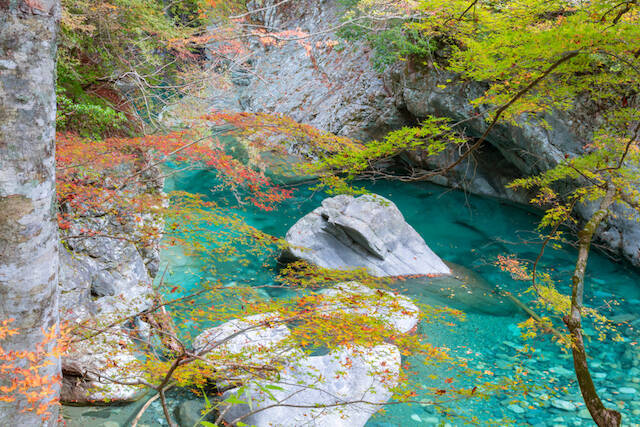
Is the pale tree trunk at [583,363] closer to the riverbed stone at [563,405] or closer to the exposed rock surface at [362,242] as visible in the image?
the riverbed stone at [563,405]

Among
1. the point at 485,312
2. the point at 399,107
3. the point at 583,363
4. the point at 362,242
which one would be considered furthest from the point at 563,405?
the point at 399,107

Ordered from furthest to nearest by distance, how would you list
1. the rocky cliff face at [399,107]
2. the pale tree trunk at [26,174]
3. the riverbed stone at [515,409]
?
the rocky cliff face at [399,107] → the riverbed stone at [515,409] → the pale tree trunk at [26,174]

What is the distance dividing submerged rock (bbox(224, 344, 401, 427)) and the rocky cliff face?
3136 millimetres

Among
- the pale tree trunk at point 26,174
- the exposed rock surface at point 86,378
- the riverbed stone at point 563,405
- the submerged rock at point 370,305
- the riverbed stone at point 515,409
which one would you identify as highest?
the pale tree trunk at point 26,174

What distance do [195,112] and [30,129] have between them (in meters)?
8.57

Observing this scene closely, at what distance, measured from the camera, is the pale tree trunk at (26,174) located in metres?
1.59

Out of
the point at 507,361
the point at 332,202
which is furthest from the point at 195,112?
the point at 507,361

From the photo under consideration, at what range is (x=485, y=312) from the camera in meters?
7.12

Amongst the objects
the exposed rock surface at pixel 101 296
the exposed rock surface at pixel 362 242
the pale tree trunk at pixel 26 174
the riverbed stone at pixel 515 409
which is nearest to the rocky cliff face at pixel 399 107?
the exposed rock surface at pixel 362 242

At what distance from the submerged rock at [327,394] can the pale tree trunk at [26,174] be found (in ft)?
8.18

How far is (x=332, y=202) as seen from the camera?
8.96 metres

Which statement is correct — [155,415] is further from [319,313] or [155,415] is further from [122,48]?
[122,48]

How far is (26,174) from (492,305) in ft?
24.7

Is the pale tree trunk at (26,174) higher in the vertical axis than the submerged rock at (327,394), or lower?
higher
